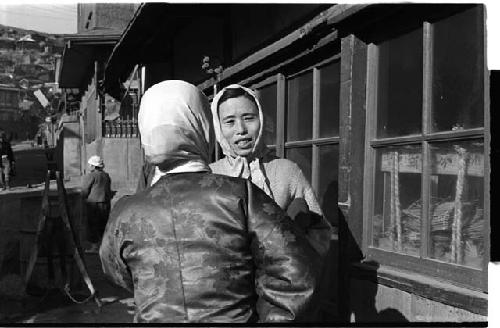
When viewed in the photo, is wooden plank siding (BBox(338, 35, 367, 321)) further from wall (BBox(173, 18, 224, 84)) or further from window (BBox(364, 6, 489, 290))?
wall (BBox(173, 18, 224, 84))

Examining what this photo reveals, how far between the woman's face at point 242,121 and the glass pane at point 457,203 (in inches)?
37.8

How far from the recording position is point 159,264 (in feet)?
6.70

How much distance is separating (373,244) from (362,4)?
1.34 meters

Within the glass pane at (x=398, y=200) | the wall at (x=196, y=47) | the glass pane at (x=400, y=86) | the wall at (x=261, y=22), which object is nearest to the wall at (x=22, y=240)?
the wall at (x=196, y=47)

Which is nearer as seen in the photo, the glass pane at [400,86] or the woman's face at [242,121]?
the glass pane at [400,86]

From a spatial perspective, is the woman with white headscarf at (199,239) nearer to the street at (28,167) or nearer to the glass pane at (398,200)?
the glass pane at (398,200)

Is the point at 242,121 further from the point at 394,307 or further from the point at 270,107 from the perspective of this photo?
the point at 270,107

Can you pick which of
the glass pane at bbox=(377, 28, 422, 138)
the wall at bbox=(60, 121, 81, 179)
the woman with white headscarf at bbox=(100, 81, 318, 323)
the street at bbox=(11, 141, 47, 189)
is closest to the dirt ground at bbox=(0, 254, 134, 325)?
the glass pane at bbox=(377, 28, 422, 138)

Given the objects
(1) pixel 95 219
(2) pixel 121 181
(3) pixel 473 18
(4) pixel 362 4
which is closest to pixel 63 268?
(1) pixel 95 219

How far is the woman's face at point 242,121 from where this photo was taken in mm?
3189

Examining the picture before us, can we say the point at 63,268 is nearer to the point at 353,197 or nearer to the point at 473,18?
the point at 353,197

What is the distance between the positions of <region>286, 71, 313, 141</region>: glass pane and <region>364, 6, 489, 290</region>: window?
0.94 m

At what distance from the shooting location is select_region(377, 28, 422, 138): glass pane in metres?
2.97

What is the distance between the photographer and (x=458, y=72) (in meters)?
2.65
